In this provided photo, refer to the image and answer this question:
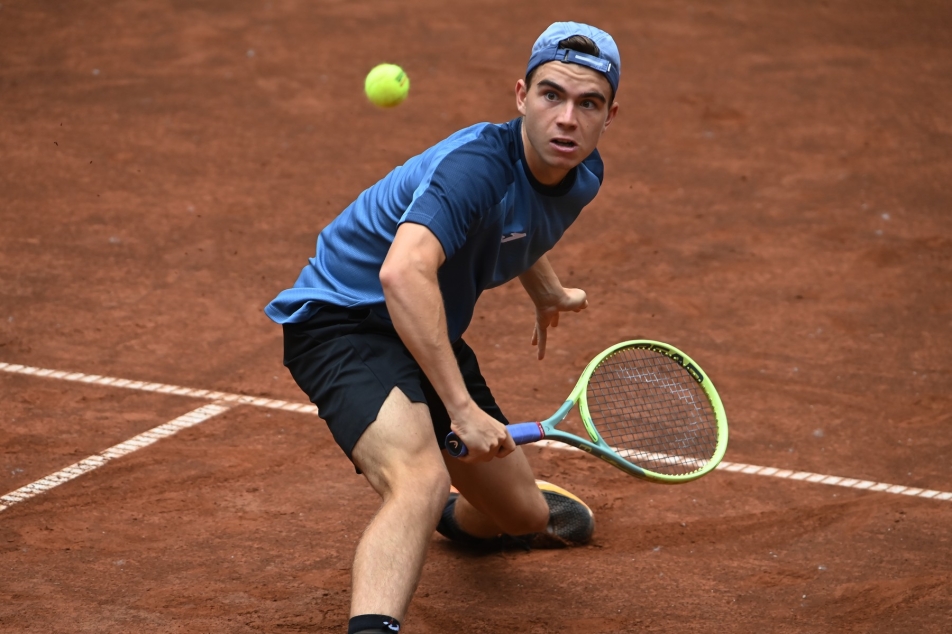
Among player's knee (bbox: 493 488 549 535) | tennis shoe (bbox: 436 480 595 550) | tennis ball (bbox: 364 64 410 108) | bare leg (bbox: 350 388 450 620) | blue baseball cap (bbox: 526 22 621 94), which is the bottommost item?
tennis shoe (bbox: 436 480 595 550)

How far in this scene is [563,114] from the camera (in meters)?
3.41

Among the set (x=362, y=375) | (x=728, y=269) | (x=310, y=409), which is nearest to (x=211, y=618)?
(x=362, y=375)

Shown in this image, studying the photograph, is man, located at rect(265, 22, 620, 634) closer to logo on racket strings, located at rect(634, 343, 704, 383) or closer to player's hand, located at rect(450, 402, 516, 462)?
player's hand, located at rect(450, 402, 516, 462)

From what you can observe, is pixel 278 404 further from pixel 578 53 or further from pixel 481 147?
pixel 578 53

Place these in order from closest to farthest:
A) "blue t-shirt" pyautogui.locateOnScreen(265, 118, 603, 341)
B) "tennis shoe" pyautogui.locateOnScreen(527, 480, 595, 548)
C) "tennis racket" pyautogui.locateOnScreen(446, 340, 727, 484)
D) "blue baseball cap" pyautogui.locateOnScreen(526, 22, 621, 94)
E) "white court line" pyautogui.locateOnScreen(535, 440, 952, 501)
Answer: "blue t-shirt" pyautogui.locateOnScreen(265, 118, 603, 341)
"blue baseball cap" pyautogui.locateOnScreen(526, 22, 621, 94)
"tennis racket" pyautogui.locateOnScreen(446, 340, 727, 484)
"tennis shoe" pyautogui.locateOnScreen(527, 480, 595, 548)
"white court line" pyautogui.locateOnScreen(535, 440, 952, 501)

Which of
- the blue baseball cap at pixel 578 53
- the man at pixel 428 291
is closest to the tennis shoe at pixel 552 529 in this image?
the man at pixel 428 291

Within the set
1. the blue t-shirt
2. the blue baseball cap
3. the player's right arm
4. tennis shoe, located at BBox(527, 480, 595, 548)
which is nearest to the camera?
the player's right arm

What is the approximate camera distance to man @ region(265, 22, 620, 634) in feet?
10.1

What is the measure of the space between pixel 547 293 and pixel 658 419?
1.03 metres

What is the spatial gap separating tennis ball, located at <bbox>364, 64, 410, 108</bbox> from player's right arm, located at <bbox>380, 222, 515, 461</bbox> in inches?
138

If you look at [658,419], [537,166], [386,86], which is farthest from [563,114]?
[386,86]

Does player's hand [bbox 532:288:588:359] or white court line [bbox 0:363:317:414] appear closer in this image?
player's hand [bbox 532:288:588:359]

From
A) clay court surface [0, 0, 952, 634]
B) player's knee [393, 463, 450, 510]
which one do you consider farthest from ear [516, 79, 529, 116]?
clay court surface [0, 0, 952, 634]

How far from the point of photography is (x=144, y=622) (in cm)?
377
